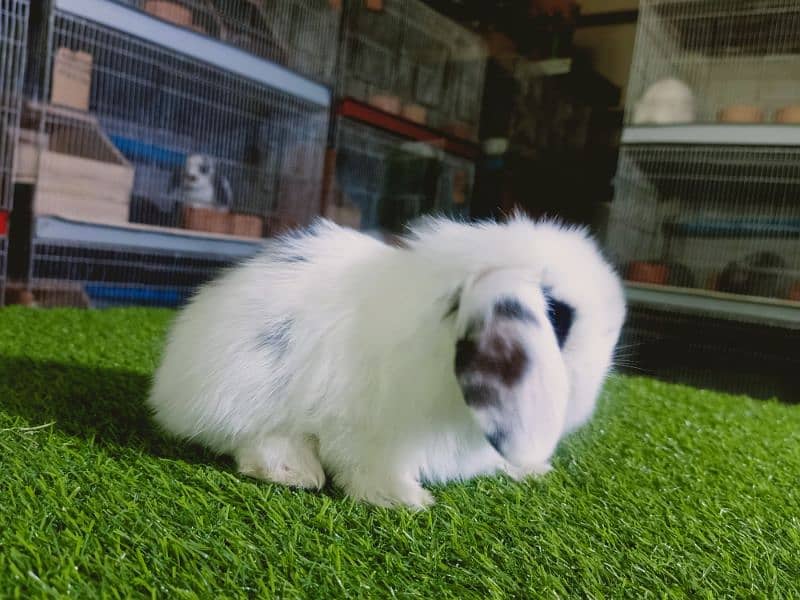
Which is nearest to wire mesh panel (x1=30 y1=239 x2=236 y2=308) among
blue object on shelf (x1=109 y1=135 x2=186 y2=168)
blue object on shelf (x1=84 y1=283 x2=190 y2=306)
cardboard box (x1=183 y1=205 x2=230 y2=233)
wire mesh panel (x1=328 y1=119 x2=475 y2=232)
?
blue object on shelf (x1=84 y1=283 x2=190 y2=306)

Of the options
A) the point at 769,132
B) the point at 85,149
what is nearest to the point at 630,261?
the point at 769,132

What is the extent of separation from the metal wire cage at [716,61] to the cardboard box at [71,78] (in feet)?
7.24

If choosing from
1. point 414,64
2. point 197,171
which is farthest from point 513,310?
point 414,64

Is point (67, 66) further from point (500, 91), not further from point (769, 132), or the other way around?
point (769, 132)

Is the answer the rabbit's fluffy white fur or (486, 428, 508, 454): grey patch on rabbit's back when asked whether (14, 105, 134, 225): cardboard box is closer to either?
the rabbit's fluffy white fur

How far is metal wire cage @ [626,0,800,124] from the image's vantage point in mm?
2422

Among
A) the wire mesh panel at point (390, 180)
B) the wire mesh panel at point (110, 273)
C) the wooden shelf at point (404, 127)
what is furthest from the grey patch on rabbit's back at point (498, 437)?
the wooden shelf at point (404, 127)

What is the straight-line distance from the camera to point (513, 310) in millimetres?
579

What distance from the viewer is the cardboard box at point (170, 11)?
2391 mm

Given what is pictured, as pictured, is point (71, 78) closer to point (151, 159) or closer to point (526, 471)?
point (151, 159)

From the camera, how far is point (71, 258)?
96.3 inches

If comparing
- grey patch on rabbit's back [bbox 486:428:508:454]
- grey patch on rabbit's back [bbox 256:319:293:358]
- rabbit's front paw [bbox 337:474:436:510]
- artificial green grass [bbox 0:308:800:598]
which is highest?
grey patch on rabbit's back [bbox 256:319:293:358]

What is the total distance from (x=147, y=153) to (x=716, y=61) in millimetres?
2463

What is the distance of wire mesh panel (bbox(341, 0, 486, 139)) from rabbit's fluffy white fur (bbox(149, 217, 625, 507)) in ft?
8.14
